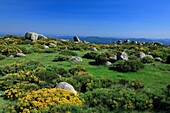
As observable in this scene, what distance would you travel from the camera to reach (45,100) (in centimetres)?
1218

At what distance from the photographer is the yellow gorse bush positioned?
38.2 feet

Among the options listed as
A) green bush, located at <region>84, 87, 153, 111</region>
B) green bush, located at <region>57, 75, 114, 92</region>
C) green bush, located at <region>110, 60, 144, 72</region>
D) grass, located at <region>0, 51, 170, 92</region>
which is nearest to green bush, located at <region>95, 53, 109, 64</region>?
grass, located at <region>0, 51, 170, 92</region>

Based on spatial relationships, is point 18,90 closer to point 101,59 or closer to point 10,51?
point 101,59

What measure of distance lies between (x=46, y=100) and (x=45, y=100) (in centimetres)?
24

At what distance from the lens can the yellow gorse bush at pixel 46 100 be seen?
1165cm

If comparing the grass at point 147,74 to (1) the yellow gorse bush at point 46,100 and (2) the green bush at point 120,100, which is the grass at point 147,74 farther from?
(1) the yellow gorse bush at point 46,100

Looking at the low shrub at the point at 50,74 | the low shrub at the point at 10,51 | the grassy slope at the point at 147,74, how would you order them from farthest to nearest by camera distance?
1. the low shrub at the point at 10,51
2. the grassy slope at the point at 147,74
3. the low shrub at the point at 50,74

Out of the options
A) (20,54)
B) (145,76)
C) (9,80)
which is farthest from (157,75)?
(20,54)

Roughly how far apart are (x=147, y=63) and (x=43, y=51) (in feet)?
43.6

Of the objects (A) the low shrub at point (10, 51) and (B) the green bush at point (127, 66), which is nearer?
(B) the green bush at point (127, 66)

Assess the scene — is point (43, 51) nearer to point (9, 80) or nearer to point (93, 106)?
point (9, 80)

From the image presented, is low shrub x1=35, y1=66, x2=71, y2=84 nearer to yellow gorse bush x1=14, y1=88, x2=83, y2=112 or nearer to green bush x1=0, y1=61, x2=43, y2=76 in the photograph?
green bush x1=0, y1=61, x2=43, y2=76

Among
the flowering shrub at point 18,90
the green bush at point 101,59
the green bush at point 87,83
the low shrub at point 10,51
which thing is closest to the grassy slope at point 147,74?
the green bush at point 101,59

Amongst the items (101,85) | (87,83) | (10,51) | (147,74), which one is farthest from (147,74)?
A: (10,51)
